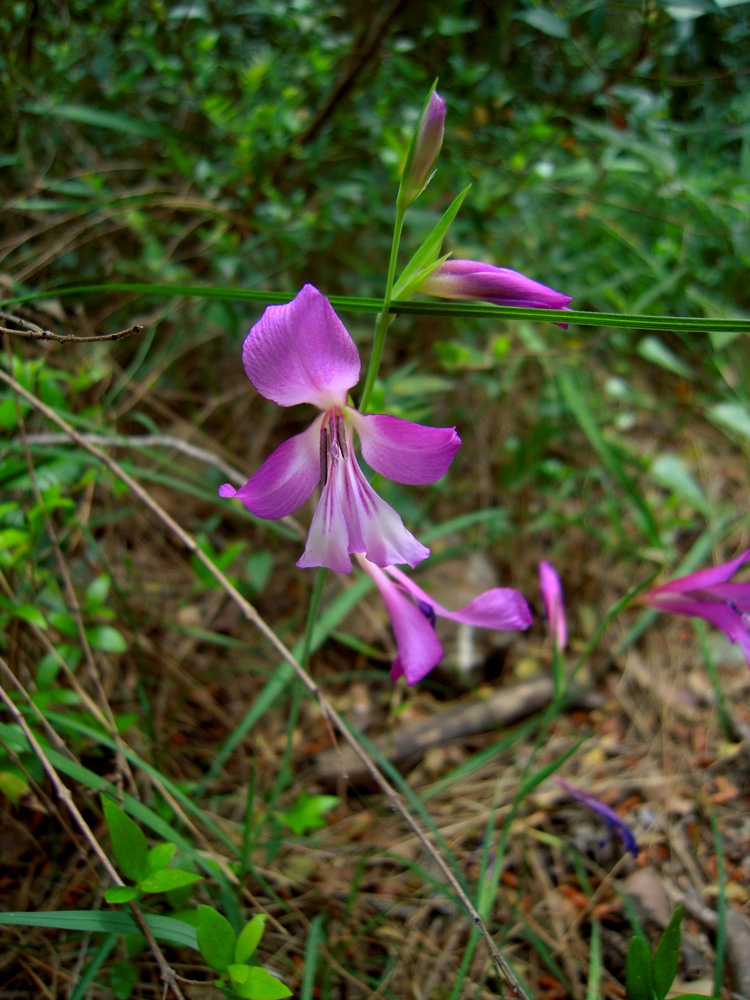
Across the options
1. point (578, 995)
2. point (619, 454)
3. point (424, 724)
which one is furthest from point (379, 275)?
point (578, 995)

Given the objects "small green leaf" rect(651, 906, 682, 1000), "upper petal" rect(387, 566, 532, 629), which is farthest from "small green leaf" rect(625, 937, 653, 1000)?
"upper petal" rect(387, 566, 532, 629)

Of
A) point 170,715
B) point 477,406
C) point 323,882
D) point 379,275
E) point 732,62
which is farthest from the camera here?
point 477,406

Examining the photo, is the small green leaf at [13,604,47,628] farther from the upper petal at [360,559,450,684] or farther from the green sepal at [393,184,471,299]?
the green sepal at [393,184,471,299]

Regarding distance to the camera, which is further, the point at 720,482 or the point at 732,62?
the point at 720,482

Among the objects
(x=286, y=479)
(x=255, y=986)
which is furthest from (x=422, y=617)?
(x=255, y=986)

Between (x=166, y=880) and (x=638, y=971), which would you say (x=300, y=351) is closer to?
(x=166, y=880)

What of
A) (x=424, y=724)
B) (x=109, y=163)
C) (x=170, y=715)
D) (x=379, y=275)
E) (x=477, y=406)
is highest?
(x=109, y=163)

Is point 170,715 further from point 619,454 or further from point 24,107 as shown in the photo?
point 24,107

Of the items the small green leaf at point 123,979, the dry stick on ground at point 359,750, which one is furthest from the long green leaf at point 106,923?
the dry stick on ground at point 359,750
